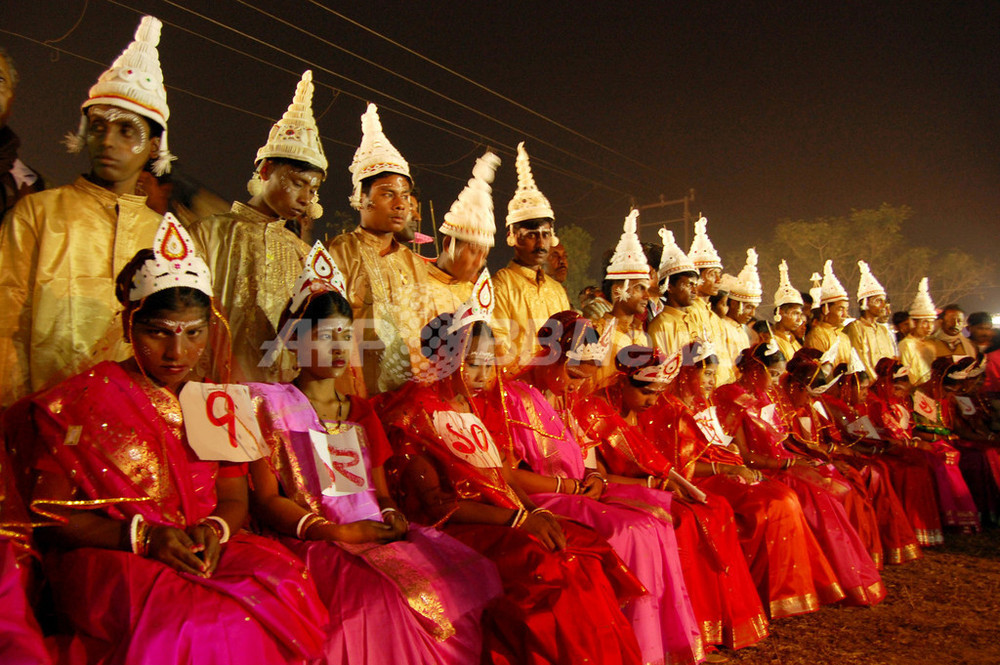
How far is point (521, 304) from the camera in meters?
4.99

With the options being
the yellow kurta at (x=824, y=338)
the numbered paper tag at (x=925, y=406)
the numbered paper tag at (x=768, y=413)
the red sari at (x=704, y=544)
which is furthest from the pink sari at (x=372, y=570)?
the yellow kurta at (x=824, y=338)

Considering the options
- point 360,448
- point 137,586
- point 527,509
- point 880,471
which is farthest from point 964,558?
point 137,586

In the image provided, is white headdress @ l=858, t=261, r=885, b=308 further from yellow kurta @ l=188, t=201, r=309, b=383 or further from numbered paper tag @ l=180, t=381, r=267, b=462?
numbered paper tag @ l=180, t=381, r=267, b=462

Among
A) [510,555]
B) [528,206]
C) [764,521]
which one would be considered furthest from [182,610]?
[528,206]

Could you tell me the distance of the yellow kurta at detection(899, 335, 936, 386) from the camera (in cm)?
989

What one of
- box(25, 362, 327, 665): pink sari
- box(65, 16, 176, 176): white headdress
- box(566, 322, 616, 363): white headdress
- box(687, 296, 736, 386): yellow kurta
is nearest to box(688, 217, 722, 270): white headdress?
box(687, 296, 736, 386): yellow kurta

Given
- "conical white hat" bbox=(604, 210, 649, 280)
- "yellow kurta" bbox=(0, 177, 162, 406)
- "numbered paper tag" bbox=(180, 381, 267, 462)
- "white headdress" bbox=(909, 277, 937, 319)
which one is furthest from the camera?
"white headdress" bbox=(909, 277, 937, 319)

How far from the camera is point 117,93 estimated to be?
9.41ft

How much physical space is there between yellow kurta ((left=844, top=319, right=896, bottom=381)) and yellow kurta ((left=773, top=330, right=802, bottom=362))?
1.36 meters

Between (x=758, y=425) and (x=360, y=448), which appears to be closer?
(x=360, y=448)

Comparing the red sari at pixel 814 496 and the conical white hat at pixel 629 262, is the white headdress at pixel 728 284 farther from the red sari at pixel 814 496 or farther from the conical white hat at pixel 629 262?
the red sari at pixel 814 496

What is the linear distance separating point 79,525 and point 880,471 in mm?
5870

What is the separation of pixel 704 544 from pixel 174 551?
2.73m

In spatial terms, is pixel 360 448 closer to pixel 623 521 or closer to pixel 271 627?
pixel 271 627
